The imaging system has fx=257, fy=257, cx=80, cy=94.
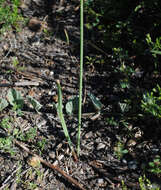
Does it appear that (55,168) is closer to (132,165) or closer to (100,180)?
(100,180)

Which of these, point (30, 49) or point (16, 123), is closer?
point (16, 123)

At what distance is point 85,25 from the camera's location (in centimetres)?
253

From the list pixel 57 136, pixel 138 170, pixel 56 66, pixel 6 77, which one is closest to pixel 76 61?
pixel 56 66

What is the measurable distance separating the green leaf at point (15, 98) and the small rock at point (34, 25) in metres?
0.88

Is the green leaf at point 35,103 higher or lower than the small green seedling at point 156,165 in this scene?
higher

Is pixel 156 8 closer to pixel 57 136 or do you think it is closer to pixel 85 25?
pixel 85 25

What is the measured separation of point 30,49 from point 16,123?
2.65ft

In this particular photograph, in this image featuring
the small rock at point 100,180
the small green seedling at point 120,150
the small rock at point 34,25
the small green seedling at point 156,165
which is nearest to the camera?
the small green seedling at point 156,165

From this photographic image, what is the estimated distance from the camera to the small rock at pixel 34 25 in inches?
100

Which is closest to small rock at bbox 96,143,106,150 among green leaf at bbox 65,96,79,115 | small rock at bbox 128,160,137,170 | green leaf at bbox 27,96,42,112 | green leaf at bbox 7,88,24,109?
small rock at bbox 128,160,137,170

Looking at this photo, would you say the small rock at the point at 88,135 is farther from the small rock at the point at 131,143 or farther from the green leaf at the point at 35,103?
the green leaf at the point at 35,103

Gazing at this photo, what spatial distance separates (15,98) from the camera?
6.29 ft

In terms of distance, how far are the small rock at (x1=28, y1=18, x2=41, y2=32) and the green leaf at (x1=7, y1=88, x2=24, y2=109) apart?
880mm

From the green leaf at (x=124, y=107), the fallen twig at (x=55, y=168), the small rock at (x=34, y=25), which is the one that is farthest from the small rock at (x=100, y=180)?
the small rock at (x=34, y=25)
